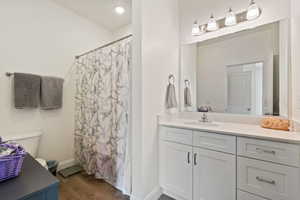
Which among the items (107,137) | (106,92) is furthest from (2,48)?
(107,137)

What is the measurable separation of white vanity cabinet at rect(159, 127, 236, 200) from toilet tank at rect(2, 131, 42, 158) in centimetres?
167

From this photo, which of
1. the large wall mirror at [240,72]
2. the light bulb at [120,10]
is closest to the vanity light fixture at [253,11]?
the large wall mirror at [240,72]

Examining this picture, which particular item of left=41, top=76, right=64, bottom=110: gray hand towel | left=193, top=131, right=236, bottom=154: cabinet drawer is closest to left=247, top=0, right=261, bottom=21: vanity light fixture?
left=193, top=131, right=236, bottom=154: cabinet drawer

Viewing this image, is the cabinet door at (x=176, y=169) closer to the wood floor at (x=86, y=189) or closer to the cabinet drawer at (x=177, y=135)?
the cabinet drawer at (x=177, y=135)

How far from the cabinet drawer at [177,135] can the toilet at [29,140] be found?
4.99 ft

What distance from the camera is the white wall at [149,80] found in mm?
1642

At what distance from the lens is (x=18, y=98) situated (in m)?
2.05

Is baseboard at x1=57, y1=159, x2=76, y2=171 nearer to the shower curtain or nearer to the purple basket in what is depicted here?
the shower curtain

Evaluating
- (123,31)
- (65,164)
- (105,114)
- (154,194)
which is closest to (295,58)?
(154,194)

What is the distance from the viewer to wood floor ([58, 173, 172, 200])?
72.6 inches

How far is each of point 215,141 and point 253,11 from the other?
1.36 metres

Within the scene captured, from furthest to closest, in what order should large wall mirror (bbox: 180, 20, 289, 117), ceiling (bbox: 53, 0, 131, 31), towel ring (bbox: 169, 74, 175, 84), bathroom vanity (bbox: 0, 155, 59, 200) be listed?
ceiling (bbox: 53, 0, 131, 31)
towel ring (bbox: 169, 74, 175, 84)
large wall mirror (bbox: 180, 20, 289, 117)
bathroom vanity (bbox: 0, 155, 59, 200)

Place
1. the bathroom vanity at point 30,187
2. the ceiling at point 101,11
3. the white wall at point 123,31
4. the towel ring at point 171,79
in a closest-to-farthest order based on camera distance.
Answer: the bathroom vanity at point 30,187 < the towel ring at point 171,79 < the ceiling at point 101,11 < the white wall at point 123,31

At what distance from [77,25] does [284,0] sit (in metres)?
2.79
